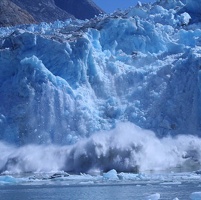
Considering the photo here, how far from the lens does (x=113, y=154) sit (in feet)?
63.3

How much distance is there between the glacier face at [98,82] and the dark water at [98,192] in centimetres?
613

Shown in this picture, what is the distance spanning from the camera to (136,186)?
14539 mm

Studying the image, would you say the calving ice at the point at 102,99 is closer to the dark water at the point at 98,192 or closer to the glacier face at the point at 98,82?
the glacier face at the point at 98,82

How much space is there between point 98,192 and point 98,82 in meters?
10.00

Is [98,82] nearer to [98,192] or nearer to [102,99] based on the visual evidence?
[102,99]

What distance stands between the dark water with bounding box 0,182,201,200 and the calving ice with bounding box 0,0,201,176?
4.70 metres

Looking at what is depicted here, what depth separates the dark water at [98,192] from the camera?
12212 millimetres

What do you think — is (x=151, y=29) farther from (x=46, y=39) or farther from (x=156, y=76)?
(x=46, y=39)

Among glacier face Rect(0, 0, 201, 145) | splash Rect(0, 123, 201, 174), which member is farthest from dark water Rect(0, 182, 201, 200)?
glacier face Rect(0, 0, 201, 145)

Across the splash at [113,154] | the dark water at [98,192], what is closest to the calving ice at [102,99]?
the splash at [113,154]

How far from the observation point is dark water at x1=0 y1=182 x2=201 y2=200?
12212 millimetres

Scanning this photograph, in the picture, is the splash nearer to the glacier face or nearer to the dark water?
the glacier face

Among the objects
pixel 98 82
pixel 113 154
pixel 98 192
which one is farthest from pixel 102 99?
pixel 98 192

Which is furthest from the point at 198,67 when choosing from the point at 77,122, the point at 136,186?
the point at 136,186
